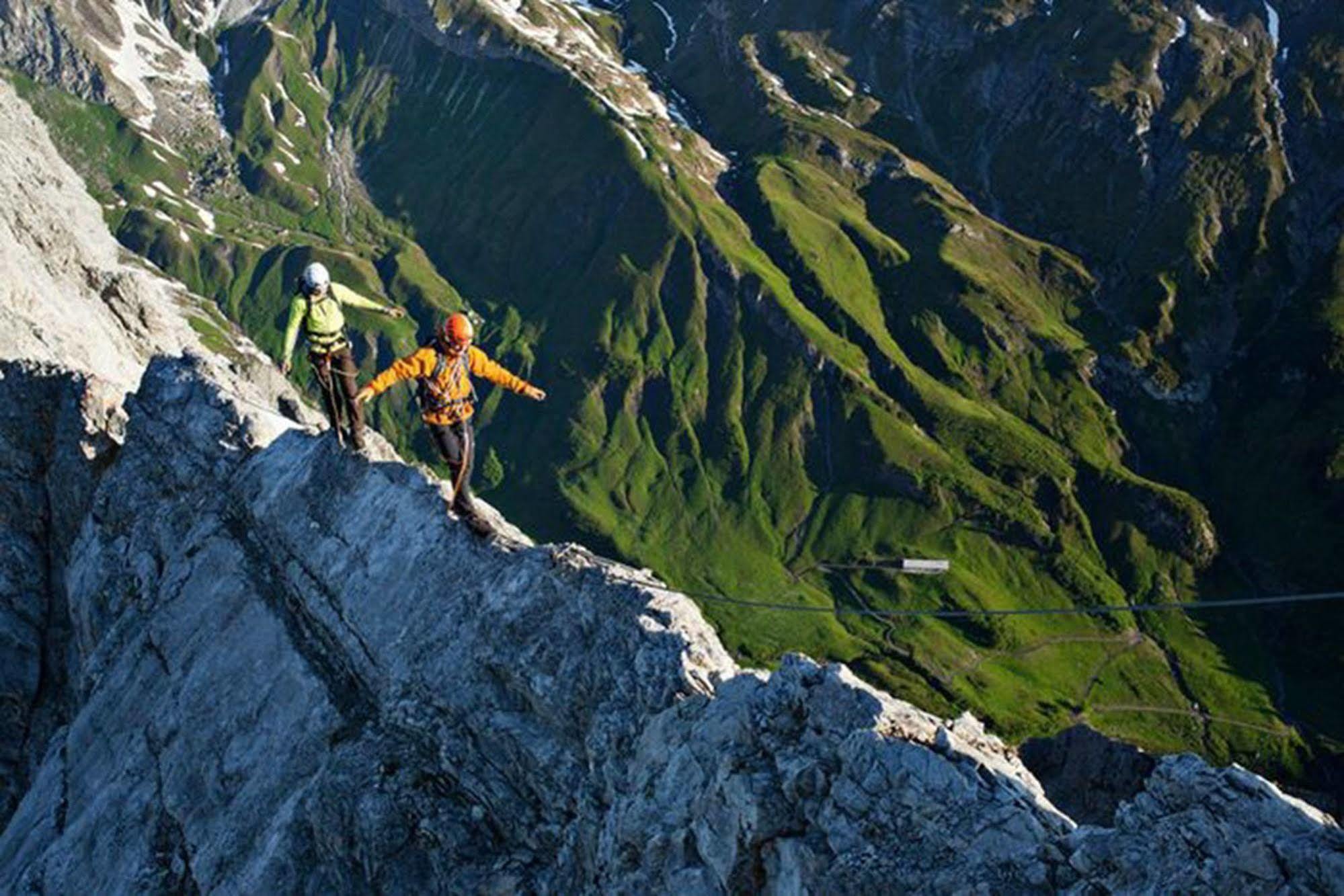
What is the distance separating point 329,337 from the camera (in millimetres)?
33500

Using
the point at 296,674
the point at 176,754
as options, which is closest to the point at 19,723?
the point at 176,754

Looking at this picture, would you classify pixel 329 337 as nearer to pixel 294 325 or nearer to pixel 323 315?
pixel 323 315

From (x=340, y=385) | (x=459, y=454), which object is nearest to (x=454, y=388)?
(x=459, y=454)

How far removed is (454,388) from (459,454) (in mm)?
2342

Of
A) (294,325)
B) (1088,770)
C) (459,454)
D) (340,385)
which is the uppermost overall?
(294,325)

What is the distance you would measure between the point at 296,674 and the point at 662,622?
1404cm

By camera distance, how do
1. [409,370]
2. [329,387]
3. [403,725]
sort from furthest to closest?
[329,387] → [409,370] → [403,725]

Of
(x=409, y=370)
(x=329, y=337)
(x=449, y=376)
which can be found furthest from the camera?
(x=329, y=337)

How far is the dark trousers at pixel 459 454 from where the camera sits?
99.5 ft

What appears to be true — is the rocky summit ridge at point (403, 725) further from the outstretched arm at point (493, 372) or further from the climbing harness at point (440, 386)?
the outstretched arm at point (493, 372)

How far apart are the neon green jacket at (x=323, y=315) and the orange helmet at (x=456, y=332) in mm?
4948

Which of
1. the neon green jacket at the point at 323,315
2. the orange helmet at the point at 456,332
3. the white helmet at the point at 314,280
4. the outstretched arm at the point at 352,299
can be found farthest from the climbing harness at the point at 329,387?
the orange helmet at the point at 456,332

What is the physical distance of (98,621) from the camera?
4381cm

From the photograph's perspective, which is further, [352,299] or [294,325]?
[352,299]
